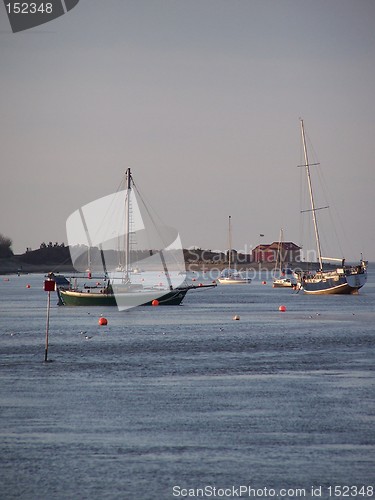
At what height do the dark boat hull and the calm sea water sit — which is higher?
the dark boat hull

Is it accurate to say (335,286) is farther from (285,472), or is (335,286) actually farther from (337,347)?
(285,472)

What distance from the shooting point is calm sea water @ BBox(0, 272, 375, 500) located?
20.5 m

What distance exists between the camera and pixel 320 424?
→ 26.7m

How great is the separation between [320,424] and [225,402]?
4767 millimetres

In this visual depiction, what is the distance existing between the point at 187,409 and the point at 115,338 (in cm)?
3192

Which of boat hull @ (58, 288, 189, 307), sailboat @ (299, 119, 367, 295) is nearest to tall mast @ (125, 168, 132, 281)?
boat hull @ (58, 288, 189, 307)

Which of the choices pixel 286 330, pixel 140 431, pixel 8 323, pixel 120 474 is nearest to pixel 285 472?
pixel 120 474

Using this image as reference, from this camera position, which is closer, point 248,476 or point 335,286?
point 248,476

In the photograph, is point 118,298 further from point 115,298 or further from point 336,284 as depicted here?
point 336,284

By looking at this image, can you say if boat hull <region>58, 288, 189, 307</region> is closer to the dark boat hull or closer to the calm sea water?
the dark boat hull

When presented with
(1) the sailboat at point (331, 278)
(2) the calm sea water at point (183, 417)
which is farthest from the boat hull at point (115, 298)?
(2) the calm sea water at point (183, 417)

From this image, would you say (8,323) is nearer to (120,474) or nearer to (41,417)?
(41,417)

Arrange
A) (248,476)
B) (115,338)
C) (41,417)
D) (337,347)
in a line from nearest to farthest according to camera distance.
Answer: (248,476)
(41,417)
(337,347)
(115,338)

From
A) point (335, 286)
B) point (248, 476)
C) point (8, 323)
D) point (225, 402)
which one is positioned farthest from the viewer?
point (335, 286)
